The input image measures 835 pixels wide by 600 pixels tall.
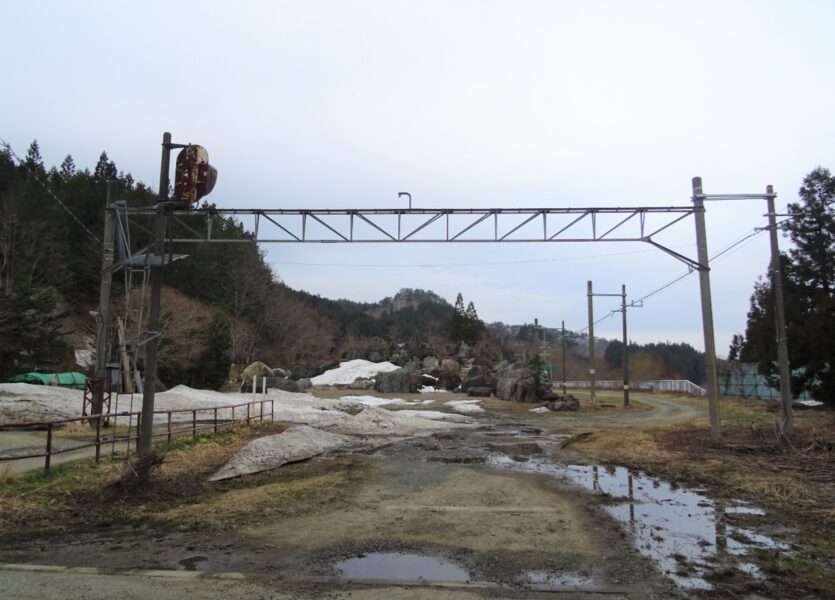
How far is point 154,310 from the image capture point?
1088cm

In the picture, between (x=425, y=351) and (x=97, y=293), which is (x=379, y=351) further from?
(x=97, y=293)

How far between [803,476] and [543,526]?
6.82m

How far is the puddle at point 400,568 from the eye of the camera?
5.91 m

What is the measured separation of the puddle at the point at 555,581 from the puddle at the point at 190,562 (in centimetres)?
346

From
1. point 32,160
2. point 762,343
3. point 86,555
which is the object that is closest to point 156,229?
point 86,555

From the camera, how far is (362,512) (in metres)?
8.94

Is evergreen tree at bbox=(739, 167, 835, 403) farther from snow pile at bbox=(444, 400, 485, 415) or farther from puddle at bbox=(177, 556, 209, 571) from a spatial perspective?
puddle at bbox=(177, 556, 209, 571)

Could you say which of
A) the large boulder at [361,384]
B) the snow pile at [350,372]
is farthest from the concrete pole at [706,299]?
the snow pile at [350,372]

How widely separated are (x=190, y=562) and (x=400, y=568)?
2.31m

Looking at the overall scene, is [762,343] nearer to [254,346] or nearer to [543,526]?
[543,526]

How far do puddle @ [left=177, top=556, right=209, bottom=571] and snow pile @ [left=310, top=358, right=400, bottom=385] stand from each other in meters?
55.0

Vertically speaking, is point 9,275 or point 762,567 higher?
point 9,275

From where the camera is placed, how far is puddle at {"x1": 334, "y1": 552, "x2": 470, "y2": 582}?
5.91 meters

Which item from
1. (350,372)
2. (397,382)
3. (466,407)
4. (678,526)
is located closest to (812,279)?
(466,407)
